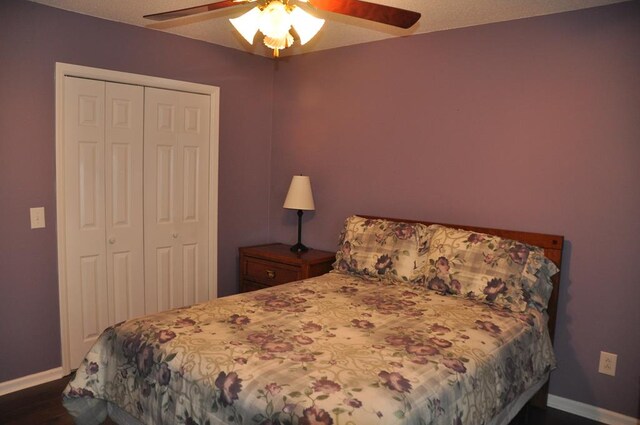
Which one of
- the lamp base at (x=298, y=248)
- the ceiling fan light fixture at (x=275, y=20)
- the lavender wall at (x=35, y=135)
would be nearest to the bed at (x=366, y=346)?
the lamp base at (x=298, y=248)

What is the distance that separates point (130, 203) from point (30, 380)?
122cm

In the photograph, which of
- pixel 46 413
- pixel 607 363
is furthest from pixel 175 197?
pixel 607 363

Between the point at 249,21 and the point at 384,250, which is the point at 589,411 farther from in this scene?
the point at 249,21

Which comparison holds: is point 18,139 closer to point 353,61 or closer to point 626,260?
point 353,61

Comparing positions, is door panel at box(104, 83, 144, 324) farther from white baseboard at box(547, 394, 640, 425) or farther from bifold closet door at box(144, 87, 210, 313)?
white baseboard at box(547, 394, 640, 425)

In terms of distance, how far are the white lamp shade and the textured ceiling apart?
1.04 m

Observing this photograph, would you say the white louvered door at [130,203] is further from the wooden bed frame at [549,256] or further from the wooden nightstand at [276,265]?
the wooden bed frame at [549,256]

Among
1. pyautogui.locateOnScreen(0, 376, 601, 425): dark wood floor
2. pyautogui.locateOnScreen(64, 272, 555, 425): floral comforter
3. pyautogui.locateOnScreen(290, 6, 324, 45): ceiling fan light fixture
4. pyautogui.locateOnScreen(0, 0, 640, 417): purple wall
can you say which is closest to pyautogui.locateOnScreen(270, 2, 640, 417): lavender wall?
pyautogui.locateOnScreen(0, 0, 640, 417): purple wall

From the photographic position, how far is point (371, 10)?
182cm

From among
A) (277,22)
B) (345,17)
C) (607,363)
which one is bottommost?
(607,363)

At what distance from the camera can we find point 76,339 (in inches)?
120

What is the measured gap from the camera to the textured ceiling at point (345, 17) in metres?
2.59

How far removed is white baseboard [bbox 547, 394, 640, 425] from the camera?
2561 millimetres

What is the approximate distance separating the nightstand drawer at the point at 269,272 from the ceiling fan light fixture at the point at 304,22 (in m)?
1.84
